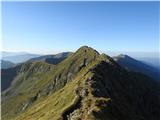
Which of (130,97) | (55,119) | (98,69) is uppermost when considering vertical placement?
(98,69)

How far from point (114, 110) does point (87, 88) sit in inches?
761

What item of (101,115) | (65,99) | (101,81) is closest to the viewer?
(101,115)

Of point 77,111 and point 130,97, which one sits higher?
point 77,111

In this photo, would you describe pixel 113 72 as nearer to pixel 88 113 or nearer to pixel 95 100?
pixel 95 100

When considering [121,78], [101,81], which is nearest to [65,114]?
[101,81]

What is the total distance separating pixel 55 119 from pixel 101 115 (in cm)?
1659

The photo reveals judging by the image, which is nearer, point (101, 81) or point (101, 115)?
point (101, 115)

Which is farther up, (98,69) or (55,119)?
(98,69)

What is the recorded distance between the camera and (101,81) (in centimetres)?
13788

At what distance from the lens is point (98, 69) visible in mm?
158500

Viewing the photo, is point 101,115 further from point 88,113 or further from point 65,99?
point 65,99

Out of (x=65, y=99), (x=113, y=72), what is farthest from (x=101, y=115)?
(x=113, y=72)

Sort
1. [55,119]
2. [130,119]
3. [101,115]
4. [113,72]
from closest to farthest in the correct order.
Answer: [101,115], [55,119], [130,119], [113,72]

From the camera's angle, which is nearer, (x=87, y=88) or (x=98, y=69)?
(x=87, y=88)
